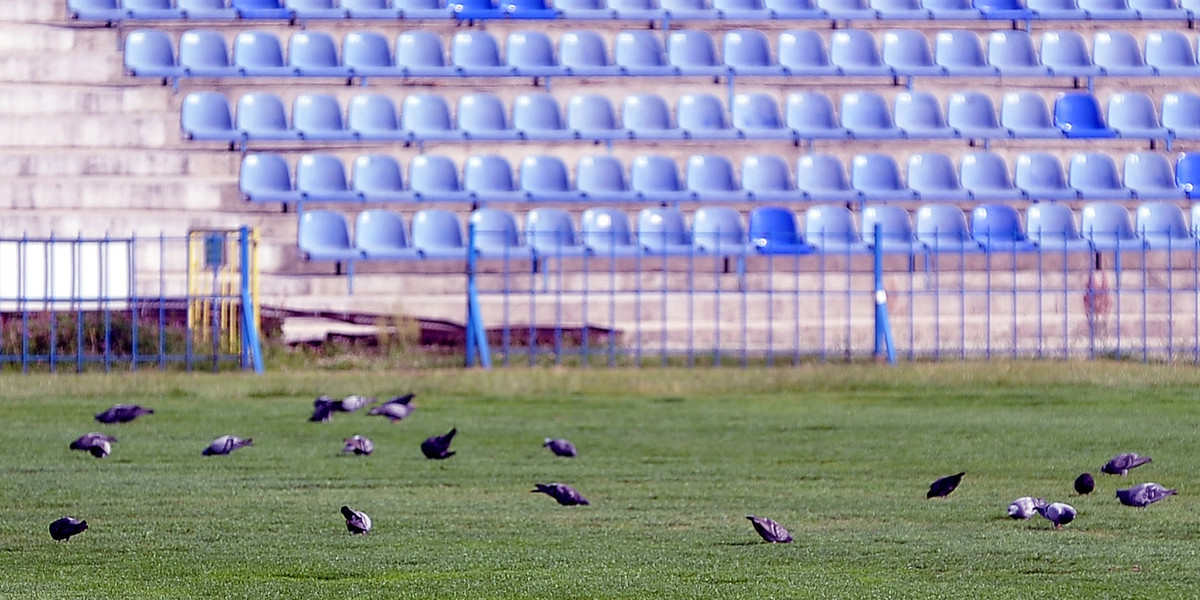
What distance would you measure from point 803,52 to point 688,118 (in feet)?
5.74

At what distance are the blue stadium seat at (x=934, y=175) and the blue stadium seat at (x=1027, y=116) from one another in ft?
3.29

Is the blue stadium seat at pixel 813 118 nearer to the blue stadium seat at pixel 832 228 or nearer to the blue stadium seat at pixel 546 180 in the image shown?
the blue stadium seat at pixel 832 228

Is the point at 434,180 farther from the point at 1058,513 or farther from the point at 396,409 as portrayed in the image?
the point at 1058,513

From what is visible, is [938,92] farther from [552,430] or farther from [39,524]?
[39,524]

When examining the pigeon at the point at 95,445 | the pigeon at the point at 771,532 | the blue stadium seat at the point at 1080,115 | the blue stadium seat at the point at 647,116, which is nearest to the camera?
the pigeon at the point at 771,532

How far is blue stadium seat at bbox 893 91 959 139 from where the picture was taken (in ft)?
58.0

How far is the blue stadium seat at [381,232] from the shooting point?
15820mm

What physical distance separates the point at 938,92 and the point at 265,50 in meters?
7.02

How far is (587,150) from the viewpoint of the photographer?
17.3m

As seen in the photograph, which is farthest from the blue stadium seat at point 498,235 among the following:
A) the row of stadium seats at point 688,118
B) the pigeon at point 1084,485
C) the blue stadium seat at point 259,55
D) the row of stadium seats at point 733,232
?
the pigeon at point 1084,485

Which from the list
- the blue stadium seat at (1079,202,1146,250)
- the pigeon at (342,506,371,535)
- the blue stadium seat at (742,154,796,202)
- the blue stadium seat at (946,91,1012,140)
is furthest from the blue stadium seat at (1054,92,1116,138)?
the pigeon at (342,506,371,535)

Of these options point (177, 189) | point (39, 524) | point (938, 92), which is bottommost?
point (39, 524)

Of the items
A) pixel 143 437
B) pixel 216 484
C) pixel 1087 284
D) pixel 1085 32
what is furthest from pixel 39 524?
pixel 1085 32

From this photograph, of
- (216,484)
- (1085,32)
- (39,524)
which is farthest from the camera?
(1085,32)
